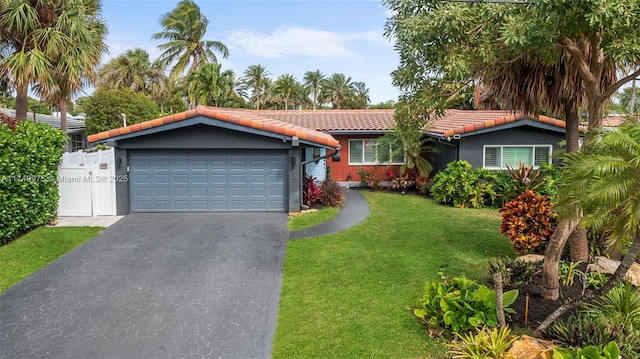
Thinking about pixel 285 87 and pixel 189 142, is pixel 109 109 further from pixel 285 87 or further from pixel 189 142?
pixel 285 87

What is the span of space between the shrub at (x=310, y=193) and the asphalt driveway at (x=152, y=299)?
10.3ft

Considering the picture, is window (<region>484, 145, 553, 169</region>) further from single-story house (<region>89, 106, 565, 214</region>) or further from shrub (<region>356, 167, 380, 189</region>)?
single-story house (<region>89, 106, 565, 214</region>)

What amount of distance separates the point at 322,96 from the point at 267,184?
154ft

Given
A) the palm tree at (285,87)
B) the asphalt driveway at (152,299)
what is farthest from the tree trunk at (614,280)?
the palm tree at (285,87)

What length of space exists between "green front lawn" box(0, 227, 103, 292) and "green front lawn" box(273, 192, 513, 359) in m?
5.09

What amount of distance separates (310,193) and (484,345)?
9666 millimetres

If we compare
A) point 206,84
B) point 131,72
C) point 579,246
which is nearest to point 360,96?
point 131,72

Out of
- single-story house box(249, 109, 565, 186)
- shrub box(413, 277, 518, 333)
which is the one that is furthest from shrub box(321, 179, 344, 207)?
shrub box(413, 277, 518, 333)

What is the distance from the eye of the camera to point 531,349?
5.07 metres

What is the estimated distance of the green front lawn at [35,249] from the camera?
27.6 ft

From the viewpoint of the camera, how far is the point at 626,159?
4395 mm

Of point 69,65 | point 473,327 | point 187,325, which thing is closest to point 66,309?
point 187,325

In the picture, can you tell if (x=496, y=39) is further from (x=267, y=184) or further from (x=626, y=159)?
(x=267, y=184)

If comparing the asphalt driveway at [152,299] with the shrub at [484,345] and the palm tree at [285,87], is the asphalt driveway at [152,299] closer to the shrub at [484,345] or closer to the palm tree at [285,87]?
the shrub at [484,345]
